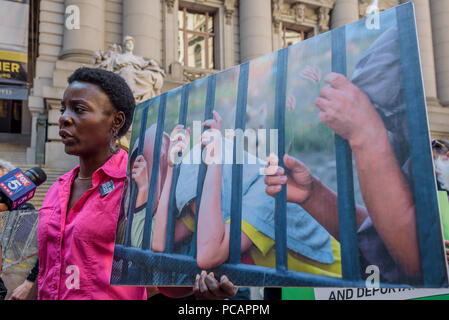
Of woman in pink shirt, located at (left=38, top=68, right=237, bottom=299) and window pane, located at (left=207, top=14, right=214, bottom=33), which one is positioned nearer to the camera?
woman in pink shirt, located at (left=38, top=68, right=237, bottom=299)

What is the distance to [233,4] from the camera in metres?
19.0

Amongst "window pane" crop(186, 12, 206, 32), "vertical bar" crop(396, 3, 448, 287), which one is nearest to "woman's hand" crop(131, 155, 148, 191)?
"vertical bar" crop(396, 3, 448, 287)

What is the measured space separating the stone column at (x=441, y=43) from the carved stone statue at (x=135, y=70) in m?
15.3

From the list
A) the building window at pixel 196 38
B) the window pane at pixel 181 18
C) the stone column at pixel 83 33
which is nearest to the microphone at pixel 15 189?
the stone column at pixel 83 33

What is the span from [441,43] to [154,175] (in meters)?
23.5

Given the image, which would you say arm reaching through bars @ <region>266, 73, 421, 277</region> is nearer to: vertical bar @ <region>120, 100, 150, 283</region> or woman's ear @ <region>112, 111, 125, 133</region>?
vertical bar @ <region>120, 100, 150, 283</region>

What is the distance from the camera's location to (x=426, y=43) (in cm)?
2088

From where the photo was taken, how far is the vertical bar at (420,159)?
1043 millimetres

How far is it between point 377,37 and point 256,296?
2.62 meters

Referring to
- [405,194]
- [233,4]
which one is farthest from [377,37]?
[233,4]

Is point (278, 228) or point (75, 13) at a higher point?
point (75, 13)

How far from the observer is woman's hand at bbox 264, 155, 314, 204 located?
129 centimetres

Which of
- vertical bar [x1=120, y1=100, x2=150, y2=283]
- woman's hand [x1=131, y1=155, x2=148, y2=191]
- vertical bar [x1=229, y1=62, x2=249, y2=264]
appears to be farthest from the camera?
woman's hand [x1=131, y1=155, x2=148, y2=191]
